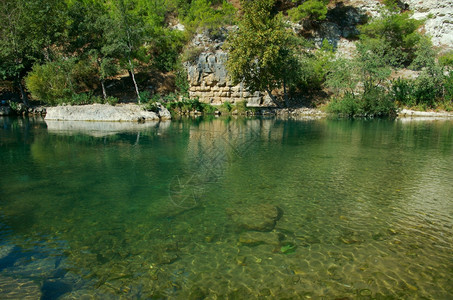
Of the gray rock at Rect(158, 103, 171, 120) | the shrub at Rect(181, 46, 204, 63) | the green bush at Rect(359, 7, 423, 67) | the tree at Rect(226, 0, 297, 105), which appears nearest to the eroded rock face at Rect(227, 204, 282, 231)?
the gray rock at Rect(158, 103, 171, 120)

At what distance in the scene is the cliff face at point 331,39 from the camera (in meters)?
39.7

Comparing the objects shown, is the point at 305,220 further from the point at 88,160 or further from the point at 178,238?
the point at 88,160

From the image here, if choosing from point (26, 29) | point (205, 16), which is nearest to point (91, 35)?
point (26, 29)

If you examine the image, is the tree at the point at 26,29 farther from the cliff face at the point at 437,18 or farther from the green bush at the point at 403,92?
the cliff face at the point at 437,18

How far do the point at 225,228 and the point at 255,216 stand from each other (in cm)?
92

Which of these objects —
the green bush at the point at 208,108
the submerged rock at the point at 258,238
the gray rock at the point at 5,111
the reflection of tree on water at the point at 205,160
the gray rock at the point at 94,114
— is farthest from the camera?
the green bush at the point at 208,108

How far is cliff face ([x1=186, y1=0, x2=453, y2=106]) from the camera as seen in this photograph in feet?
130

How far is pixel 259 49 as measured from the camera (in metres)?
33.2

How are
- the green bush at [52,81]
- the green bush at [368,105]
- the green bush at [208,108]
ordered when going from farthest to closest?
the green bush at [208,108], the green bush at [368,105], the green bush at [52,81]

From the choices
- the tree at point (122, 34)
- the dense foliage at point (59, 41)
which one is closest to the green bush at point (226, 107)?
the tree at point (122, 34)

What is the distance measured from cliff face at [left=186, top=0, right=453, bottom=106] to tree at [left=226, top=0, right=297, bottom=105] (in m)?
4.16

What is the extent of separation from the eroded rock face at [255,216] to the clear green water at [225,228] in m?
0.09

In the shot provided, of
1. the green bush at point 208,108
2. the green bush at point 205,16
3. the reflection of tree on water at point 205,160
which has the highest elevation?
the green bush at point 205,16

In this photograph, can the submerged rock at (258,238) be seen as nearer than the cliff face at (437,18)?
Yes
